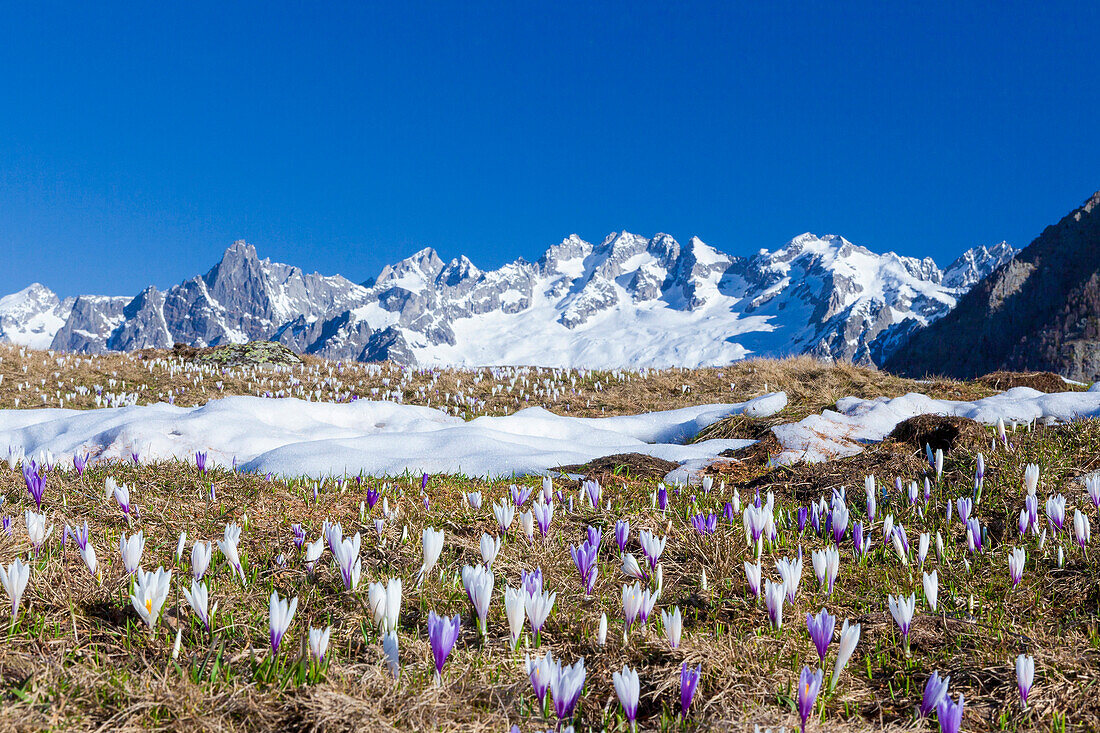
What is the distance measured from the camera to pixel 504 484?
4.82 metres

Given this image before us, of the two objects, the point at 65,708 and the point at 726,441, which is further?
the point at 726,441

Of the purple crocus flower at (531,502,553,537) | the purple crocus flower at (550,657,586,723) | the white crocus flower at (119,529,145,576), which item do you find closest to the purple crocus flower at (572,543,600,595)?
the purple crocus flower at (531,502,553,537)

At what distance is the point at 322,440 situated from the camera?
5.80 meters

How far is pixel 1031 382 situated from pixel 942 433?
7.14 meters

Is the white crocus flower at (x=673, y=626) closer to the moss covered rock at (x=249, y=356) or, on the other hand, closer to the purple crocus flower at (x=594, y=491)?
the purple crocus flower at (x=594, y=491)

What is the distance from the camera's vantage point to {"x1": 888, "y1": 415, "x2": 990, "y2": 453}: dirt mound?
15.6 feet

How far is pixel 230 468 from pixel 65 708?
3640 mm

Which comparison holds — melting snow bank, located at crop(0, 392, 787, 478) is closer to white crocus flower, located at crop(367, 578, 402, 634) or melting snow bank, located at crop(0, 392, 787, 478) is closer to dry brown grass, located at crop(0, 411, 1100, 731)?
dry brown grass, located at crop(0, 411, 1100, 731)

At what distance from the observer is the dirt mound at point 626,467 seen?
16.5 feet

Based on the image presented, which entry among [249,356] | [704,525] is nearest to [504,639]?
[704,525]

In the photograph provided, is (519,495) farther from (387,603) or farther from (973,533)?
(973,533)

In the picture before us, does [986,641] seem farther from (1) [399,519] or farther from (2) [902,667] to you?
(1) [399,519]

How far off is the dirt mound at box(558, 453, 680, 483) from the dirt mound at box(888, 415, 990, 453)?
77.7 inches

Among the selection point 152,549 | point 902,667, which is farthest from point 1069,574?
point 152,549
